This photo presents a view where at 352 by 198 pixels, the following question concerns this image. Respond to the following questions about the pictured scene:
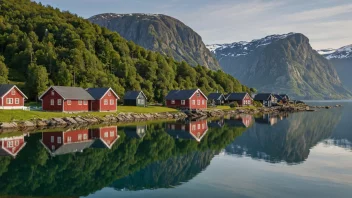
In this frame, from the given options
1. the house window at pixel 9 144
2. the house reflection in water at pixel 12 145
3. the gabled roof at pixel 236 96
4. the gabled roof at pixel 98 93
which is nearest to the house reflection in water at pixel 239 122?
the gabled roof at pixel 98 93

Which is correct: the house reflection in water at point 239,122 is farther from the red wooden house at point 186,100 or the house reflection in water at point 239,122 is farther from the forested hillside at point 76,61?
the forested hillside at point 76,61

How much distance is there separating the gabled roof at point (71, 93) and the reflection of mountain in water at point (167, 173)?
4365cm

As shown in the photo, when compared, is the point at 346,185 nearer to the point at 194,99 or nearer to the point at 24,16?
the point at 194,99

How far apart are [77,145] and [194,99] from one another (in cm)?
6413

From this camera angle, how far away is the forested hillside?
341 feet

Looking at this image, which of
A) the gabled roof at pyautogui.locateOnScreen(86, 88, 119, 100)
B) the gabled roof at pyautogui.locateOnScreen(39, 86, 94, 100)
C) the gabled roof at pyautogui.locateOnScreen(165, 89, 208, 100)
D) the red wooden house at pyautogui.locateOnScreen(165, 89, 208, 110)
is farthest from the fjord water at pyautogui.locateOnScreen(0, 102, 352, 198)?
the gabled roof at pyautogui.locateOnScreen(165, 89, 208, 100)

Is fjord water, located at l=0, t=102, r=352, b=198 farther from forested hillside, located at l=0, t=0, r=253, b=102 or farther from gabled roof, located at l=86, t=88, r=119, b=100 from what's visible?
forested hillside, located at l=0, t=0, r=253, b=102

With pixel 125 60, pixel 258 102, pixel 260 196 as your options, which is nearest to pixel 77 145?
pixel 260 196

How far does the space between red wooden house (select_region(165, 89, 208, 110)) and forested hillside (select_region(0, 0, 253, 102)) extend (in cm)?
1219

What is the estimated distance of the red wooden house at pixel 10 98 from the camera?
216 feet

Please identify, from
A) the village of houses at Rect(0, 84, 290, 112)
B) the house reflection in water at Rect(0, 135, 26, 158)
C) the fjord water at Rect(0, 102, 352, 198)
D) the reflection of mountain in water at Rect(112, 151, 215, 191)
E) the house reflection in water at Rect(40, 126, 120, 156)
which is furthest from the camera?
the village of houses at Rect(0, 84, 290, 112)

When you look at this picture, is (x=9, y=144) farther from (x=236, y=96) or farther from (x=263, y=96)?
(x=263, y=96)

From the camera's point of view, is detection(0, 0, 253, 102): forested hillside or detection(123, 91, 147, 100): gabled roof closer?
detection(123, 91, 147, 100): gabled roof

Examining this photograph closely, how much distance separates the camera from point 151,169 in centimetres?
2978
